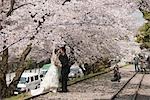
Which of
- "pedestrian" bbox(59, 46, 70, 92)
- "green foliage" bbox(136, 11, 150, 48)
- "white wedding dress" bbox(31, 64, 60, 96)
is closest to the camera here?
"pedestrian" bbox(59, 46, 70, 92)

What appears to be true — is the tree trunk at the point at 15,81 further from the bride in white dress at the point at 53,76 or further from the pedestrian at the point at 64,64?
the pedestrian at the point at 64,64

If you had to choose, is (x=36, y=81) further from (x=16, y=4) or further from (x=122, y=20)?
(x=16, y=4)

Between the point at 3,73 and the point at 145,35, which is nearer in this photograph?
the point at 3,73

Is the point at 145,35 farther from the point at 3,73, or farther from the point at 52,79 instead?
A: the point at 52,79

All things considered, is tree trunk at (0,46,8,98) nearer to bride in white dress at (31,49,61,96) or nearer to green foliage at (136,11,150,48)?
bride in white dress at (31,49,61,96)

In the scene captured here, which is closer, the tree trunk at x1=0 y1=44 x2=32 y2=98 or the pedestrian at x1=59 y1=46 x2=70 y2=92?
the pedestrian at x1=59 y1=46 x2=70 y2=92

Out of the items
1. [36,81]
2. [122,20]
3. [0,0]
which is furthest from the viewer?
[36,81]

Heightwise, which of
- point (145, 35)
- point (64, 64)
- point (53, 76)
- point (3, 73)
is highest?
point (145, 35)

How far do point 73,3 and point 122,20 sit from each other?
6234 mm

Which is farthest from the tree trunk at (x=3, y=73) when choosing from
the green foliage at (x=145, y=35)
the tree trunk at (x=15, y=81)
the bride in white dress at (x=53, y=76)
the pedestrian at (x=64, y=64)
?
the green foliage at (x=145, y=35)

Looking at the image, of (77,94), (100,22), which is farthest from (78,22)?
(77,94)

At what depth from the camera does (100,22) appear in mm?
18594

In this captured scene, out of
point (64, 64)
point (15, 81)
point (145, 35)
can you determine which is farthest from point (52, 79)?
point (145, 35)

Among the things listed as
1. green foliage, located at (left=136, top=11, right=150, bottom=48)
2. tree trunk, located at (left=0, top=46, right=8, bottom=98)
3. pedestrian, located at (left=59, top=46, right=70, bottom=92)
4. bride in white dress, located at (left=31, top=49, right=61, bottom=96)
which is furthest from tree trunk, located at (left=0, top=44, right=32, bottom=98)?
green foliage, located at (left=136, top=11, right=150, bottom=48)
